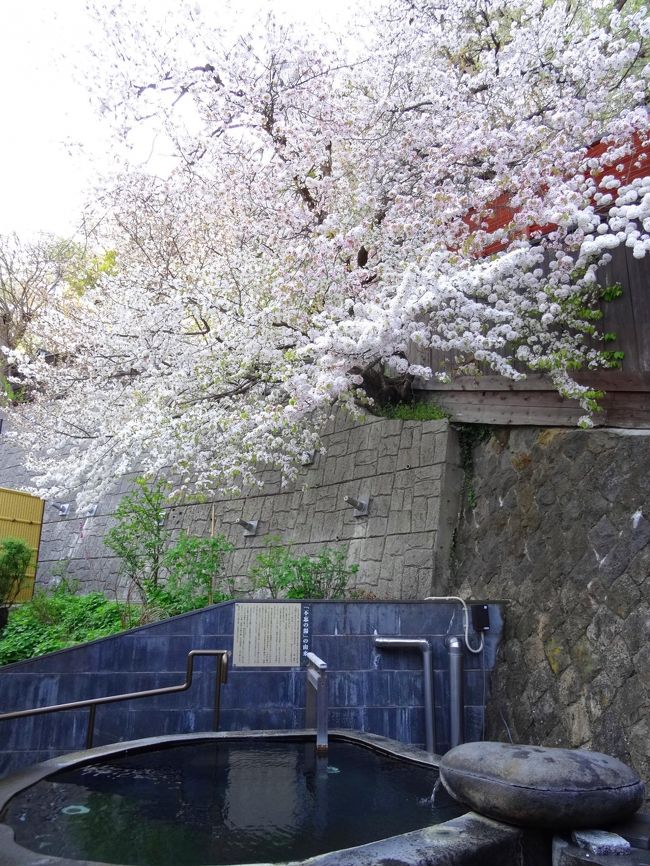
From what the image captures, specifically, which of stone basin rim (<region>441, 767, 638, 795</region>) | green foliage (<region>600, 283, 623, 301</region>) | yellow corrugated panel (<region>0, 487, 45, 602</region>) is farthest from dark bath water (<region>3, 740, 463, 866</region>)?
yellow corrugated panel (<region>0, 487, 45, 602</region>)

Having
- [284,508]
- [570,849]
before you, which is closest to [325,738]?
[570,849]

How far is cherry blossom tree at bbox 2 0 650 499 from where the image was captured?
6.36 m

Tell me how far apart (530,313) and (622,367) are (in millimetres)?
1178

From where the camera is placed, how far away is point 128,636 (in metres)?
5.84

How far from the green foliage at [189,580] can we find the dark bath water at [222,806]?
2701 mm

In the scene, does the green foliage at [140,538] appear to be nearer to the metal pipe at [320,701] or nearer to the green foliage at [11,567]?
the metal pipe at [320,701]

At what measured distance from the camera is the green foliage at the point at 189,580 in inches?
287

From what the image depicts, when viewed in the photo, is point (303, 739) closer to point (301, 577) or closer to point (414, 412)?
point (301, 577)

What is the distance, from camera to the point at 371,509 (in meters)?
8.42

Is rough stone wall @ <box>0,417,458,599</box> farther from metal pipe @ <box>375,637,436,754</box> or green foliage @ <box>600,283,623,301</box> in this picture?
green foliage @ <box>600,283,623,301</box>

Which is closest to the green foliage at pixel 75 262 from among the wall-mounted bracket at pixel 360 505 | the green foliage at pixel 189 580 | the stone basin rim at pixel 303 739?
the green foliage at pixel 189 580

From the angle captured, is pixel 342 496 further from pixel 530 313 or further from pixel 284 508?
pixel 530 313

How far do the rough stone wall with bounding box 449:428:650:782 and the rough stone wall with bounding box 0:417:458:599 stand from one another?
23.6 inches

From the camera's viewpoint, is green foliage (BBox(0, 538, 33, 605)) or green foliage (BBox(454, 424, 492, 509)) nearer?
green foliage (BBox(454, 424, 492, 509))
